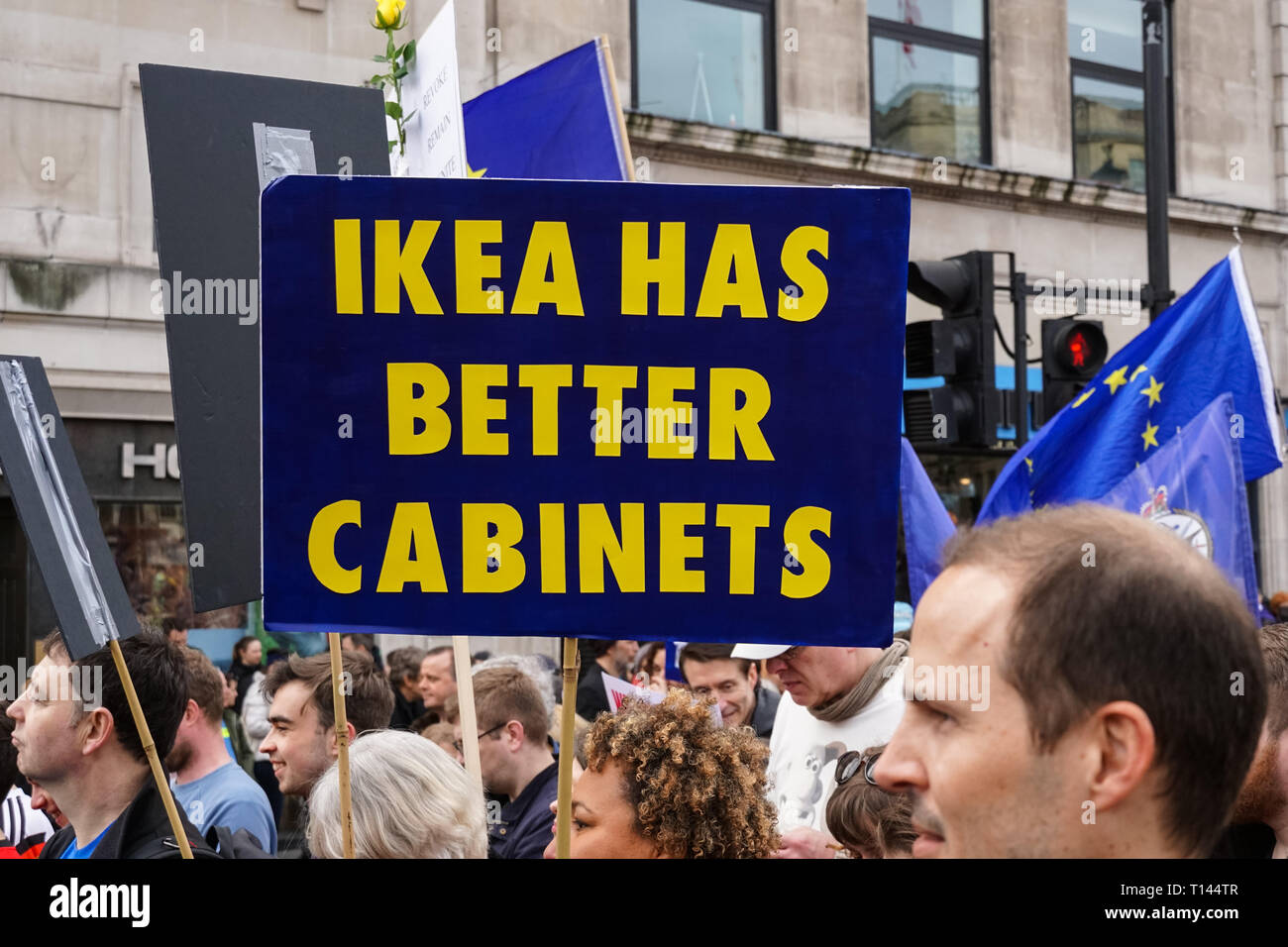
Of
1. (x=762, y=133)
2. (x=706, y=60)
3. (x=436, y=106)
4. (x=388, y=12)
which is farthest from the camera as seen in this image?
(x=706, y=60)

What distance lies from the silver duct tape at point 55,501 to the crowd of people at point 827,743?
0.45 metres

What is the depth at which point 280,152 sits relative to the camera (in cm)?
325

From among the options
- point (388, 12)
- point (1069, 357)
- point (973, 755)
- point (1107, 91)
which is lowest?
point (973, 755)

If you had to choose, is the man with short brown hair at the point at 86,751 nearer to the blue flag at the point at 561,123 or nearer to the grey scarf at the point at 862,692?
the grey scarf at the point at 862,692

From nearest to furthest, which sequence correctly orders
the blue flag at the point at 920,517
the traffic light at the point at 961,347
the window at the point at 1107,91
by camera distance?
the blue flag at the point at 920,517 < the traffic light at the point at 961,347 < the window at the point at 1107,91

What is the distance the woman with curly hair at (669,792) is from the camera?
302 centimetres

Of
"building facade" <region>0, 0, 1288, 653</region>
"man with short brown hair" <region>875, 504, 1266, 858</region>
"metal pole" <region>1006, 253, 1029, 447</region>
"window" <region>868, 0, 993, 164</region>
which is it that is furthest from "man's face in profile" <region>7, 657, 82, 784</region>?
"window" <region>868, 0, 993, 164</region>

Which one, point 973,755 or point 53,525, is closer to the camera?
point 973,755

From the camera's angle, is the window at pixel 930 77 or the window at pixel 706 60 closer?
the window at pixel 706 60

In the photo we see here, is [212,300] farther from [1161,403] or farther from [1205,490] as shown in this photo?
[1161,403]

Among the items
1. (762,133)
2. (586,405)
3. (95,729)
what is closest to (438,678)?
(95,729)

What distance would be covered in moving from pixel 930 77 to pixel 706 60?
2420mm

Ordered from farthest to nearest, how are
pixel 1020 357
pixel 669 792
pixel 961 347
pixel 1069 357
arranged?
pixel 1020 357
pixel 1069 357
pixel 961 347
pixel 669 792

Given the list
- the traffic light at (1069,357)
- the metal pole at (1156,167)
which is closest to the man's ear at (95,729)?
the traffic light at (1069,357)
